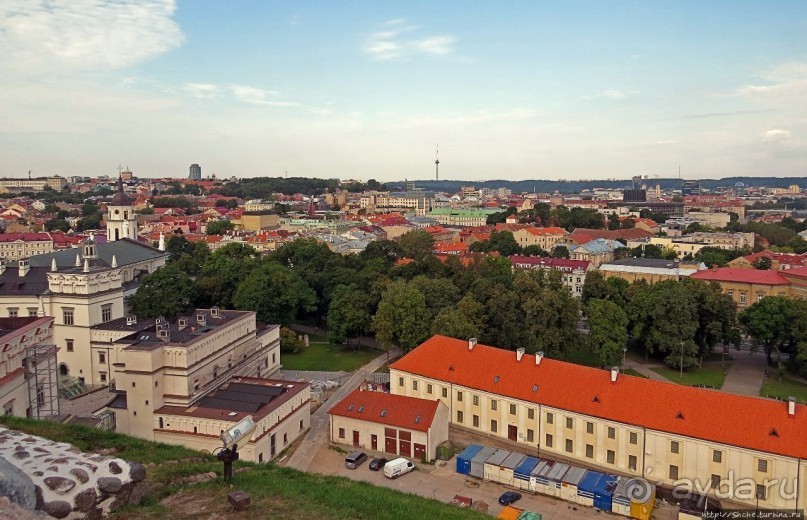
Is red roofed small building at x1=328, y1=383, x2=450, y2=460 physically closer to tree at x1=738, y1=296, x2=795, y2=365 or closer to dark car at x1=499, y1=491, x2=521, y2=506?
dark car at x1=499, y1=491, x2=521, y2=506

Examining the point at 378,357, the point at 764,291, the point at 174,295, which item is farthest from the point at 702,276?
the point at 174,295

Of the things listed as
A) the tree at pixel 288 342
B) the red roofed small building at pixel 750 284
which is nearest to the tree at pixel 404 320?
the tree at pixel 288 342

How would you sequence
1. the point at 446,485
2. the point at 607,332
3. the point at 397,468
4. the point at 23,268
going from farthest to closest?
the point at 607,332 → the point at 23,268 → the point at 397,468 → the point at 446,485

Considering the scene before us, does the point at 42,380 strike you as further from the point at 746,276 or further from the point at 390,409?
the point at 746,276

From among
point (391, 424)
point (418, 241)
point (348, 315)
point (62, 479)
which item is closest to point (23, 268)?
point (348, 315)

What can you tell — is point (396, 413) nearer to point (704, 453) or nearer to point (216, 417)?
point (216, 417)

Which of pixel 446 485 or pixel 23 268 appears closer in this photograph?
pixel 446 485

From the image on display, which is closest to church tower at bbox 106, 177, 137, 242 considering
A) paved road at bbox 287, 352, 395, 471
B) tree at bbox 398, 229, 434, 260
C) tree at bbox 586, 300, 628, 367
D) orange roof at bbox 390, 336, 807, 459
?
paved road at bbox 287, 352, 395, 471
